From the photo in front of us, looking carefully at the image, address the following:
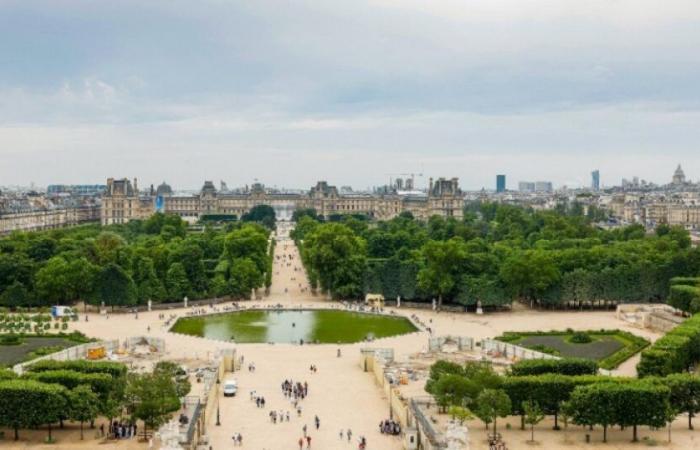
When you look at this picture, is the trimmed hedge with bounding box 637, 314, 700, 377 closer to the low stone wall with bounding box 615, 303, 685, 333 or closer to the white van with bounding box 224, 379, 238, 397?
the low stone wall with bounding box 615, 303, 685, 333

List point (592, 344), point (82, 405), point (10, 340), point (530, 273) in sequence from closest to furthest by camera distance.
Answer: point (82, 405)
point (592, 344)
point (10, 340)
point (530, 273)

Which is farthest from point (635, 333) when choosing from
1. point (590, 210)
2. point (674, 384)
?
point (590, 210)

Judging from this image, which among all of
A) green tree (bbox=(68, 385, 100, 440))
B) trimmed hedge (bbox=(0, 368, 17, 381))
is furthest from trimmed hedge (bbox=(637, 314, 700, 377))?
trimmed hedge (bbox=(0, 368, 17, 381))

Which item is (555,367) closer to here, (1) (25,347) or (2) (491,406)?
(2) (491,406)

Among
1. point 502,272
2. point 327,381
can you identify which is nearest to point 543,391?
point 327,381

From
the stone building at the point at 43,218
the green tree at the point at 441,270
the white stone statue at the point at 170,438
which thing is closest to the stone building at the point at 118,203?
the stone building at the point at 43,218

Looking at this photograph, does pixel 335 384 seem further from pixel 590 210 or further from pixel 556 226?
pixel 590 210
